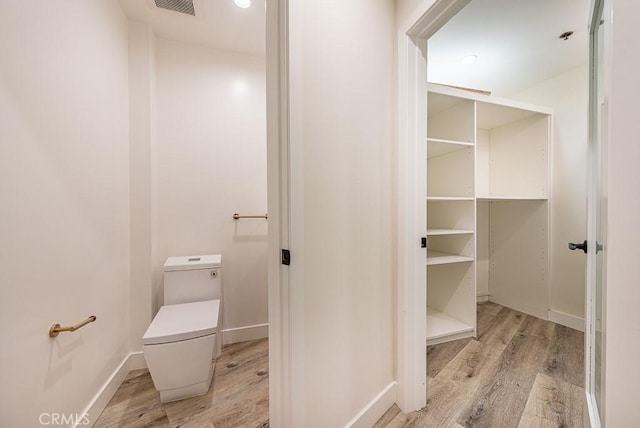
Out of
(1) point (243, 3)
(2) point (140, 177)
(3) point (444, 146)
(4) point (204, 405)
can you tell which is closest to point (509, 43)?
(3) point (444, 146)

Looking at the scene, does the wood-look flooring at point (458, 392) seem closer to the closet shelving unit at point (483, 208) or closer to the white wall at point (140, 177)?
the closet shelving unit at point (483, 208)

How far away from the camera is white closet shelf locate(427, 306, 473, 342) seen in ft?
6.31

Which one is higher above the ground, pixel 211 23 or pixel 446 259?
pixel 211 23

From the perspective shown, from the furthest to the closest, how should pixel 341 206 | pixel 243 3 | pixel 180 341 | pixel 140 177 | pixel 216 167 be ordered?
pixel 216 167, pixel 140 177, pixel 243 3, pixel 180 341, pixel 341 206

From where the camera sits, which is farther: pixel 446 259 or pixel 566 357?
pixel 446 259

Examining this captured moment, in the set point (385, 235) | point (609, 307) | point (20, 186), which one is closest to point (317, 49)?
point (385, 235)

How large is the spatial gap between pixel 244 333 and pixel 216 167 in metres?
1.48

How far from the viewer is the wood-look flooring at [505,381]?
128 centimetres

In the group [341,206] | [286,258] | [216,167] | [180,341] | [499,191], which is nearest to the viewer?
[286,258]

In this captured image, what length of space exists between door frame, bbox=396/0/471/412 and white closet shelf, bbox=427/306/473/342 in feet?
2.21

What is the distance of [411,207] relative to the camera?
1287mm

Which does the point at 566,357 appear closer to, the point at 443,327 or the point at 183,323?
the point at 443,327

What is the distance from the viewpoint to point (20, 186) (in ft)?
2.99

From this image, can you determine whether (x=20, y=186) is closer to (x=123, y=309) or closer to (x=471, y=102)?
(x=123, y=309)
